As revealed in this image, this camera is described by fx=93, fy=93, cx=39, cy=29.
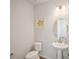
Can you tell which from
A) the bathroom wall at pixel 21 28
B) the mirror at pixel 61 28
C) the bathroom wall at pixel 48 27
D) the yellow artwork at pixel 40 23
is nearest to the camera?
the mirror at pixel 61 28

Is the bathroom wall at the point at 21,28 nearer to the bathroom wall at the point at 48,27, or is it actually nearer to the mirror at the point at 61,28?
the bathroom wall at the point at 48,27

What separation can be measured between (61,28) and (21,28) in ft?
4.74

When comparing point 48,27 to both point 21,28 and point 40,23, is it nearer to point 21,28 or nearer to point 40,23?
point 40,23

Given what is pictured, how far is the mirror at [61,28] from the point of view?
3.02 metres

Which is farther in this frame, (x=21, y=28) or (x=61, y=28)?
(x=21, y=28)

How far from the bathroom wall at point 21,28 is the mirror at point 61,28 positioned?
3.51 ft

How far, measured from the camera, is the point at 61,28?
3.14 m

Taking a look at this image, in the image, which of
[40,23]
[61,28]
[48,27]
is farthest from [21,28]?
[61,28]

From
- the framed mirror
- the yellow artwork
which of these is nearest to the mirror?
the framed mirror

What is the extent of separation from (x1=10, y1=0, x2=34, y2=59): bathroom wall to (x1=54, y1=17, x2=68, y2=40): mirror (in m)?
1.07

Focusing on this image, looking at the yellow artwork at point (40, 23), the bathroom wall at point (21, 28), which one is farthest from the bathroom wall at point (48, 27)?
the bathroom wall at point (21, 28)
